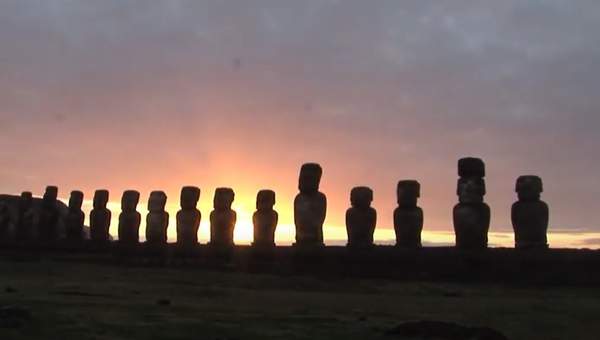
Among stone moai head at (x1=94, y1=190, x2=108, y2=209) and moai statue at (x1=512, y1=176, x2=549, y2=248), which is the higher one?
stone moai head at (x1=94, y1=190, x2=108, y2=209)

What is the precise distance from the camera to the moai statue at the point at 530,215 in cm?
1288

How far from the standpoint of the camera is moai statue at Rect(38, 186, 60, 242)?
22.4 metres

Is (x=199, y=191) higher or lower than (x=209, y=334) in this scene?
higher

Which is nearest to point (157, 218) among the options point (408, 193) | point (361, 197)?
point (361, 197)

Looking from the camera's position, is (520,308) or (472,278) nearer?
(520,308)

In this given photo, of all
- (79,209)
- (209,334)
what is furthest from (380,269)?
(79,209)

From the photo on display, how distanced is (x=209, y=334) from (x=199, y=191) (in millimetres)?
13201

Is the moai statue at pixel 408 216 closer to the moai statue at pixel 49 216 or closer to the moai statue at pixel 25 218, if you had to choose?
the moai statue at pixel 49 216

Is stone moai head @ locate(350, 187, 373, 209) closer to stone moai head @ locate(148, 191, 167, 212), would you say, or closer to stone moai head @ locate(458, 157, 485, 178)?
stone moai head @ locate(458, 157, 485, 178)

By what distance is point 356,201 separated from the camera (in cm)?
1492

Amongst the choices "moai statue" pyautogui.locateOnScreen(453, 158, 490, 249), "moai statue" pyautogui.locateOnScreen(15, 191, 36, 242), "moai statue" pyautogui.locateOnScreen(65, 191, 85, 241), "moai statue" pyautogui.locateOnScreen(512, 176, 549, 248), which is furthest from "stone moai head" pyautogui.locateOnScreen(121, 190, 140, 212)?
"moai statue" pyautogui.locateOnScreen(512, 176, 549, 248)

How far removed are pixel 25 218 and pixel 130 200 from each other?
18.2 ft

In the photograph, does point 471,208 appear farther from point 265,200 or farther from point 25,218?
point 25,218

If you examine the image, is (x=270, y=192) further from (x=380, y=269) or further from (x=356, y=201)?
(x=380, y=269)
